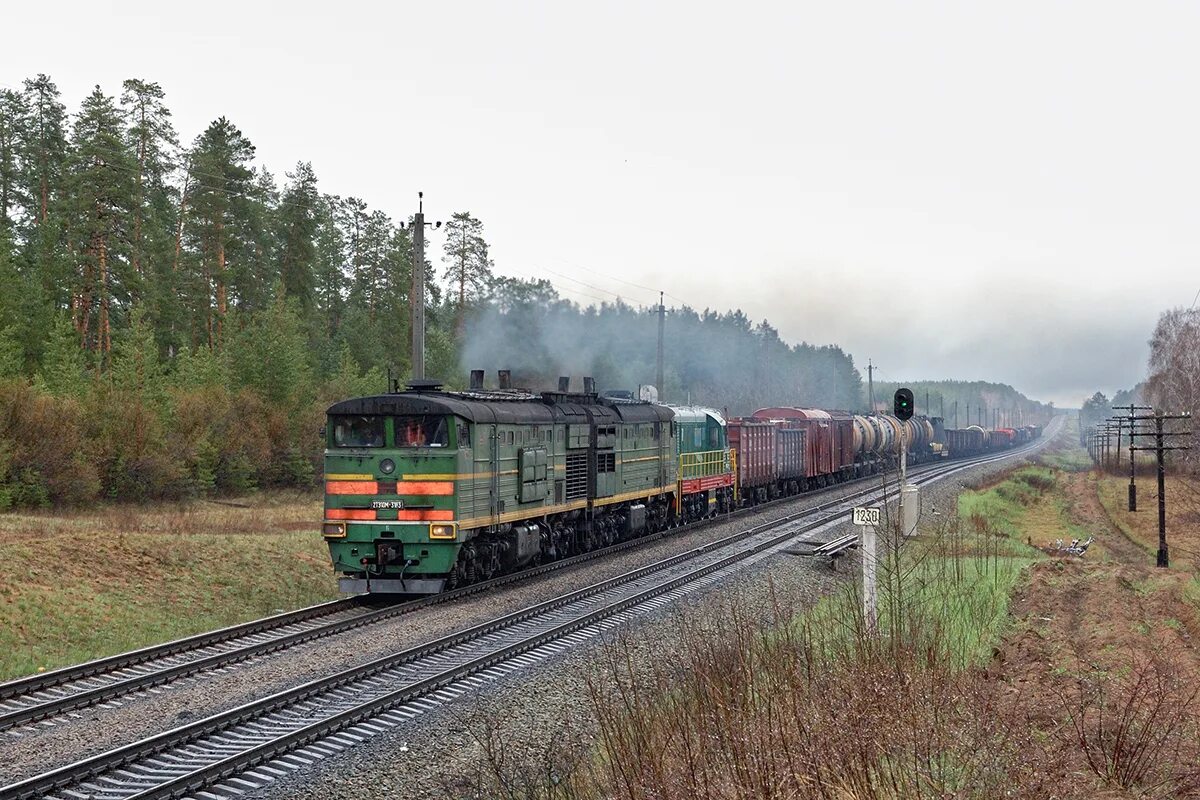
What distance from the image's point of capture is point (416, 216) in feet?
87.6

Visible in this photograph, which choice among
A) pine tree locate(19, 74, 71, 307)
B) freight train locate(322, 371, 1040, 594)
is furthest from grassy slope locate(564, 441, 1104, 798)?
pine tree locate(19, 74, 71, 307)

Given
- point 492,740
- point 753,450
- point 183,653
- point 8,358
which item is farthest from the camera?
point 753,450

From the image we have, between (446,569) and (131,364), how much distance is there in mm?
24160

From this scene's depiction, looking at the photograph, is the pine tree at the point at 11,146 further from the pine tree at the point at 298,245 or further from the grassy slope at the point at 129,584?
the grassy slope at the point at 129,584

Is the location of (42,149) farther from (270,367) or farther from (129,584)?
(129,584)

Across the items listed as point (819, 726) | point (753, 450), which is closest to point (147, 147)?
point (753, 450)

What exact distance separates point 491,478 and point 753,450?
20084 millimetres

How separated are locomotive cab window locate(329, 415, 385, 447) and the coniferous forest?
52.0 ft

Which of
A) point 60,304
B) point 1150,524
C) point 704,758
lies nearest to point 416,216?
point 704,758

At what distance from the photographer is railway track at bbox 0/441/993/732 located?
36.6 ft

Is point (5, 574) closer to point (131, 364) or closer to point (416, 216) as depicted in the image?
point (416, 216)

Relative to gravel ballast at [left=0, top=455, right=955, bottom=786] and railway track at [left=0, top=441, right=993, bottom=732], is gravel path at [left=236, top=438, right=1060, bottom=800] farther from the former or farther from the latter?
railway track at [left=0, top=441, right=993, bottom=732]

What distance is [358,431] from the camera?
17.6 m

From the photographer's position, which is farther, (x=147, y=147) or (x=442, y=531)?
(x=147, y=147)
